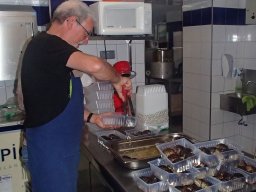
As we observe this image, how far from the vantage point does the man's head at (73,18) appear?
1.32m

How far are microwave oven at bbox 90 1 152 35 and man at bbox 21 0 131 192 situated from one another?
0.79m

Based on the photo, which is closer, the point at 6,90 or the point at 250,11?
the point at 6,90

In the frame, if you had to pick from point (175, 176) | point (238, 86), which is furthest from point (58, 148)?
point (238, 86)

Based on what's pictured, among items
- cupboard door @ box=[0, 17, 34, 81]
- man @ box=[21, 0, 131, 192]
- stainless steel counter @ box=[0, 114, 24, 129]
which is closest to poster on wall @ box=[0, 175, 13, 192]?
stainless steel counter @ box=[0, 114, 24, 129]

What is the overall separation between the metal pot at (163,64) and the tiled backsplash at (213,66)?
42 centimetres

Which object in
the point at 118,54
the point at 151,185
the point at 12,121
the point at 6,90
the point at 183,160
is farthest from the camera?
the point at 118,54

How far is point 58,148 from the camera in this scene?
1346 millimetres

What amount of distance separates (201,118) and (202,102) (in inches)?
7.1

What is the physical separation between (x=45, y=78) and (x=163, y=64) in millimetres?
2613

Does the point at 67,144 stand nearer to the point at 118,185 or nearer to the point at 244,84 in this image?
the point at 118,185

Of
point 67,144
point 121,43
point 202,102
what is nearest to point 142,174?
point 67,144

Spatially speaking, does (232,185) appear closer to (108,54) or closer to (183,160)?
(183,160)

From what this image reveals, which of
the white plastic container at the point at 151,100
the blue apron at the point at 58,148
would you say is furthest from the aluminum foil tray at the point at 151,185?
the white plastic container at the point at 151,100

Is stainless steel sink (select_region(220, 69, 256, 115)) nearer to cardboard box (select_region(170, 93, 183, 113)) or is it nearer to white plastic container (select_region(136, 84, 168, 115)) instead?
cardboard box (select_region(170, 93, 183, 113))
